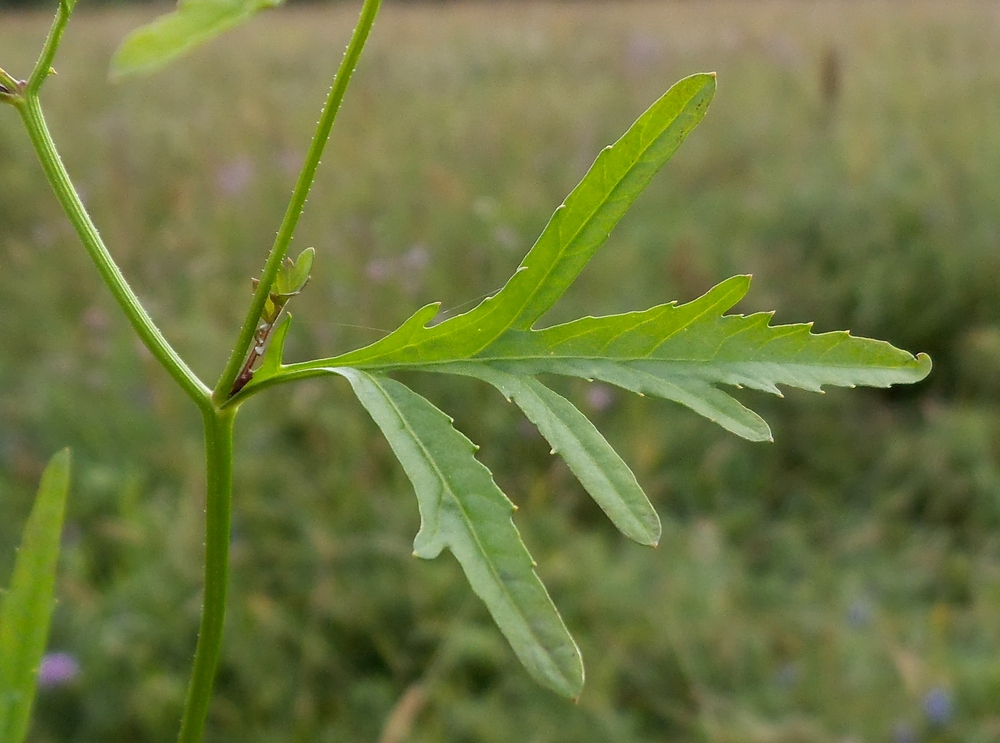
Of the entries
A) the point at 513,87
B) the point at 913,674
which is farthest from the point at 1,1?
the point at 913,674

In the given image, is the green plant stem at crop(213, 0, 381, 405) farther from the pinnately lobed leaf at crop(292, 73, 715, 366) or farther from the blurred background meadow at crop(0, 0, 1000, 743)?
the blurred background meadow at crop(0, 0, 1000, 743)

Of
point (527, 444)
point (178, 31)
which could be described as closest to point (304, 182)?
point (178, 31)

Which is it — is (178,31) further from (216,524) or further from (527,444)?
(527,444)

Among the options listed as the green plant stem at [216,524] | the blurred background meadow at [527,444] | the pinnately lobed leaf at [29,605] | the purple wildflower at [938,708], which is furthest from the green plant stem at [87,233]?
the purple wildflower at [938,708]

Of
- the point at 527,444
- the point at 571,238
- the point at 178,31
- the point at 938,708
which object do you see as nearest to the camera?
the point at 178,31

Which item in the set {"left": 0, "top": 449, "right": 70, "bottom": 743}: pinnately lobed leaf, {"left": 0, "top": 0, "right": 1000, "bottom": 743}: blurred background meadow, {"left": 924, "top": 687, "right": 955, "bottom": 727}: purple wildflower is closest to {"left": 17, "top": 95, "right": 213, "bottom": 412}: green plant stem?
{"left": 0, "top": 449, "right": 70, "bottom": 743}: pinnately lobed leaf

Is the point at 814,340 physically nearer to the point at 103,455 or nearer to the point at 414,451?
the point at 414,451
